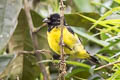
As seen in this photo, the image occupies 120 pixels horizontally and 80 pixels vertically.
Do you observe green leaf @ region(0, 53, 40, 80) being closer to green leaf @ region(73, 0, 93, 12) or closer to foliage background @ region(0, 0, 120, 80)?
foliage background @ region(0, 0, 120, 80)

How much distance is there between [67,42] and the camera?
8.23ft

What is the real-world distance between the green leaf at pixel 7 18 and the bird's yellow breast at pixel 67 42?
0.48 metres

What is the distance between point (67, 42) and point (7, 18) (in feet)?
2.03

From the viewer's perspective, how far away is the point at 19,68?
2.52 m

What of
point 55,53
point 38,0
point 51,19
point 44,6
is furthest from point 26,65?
point 44,6

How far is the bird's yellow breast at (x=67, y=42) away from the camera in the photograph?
8.11ft

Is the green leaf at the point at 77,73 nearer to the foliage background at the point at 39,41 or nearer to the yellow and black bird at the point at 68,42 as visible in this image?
the foliage background at the point at 39,41

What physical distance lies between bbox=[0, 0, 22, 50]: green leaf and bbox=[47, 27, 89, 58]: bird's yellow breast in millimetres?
477

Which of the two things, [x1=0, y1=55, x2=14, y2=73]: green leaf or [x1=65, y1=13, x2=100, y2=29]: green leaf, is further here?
[x1=65, y1=13, x2=100, y2=29]: green leaf

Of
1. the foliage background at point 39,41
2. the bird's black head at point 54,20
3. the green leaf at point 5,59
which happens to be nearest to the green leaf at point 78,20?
the foliage background at point 39,41

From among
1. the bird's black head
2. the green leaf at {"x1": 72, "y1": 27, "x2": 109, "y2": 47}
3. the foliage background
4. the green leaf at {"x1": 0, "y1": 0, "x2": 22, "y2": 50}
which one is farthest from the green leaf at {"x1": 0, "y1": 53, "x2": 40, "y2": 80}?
the green leaf at {"x1": 0, "y1": 0, "x2": 22, "y2": 50}

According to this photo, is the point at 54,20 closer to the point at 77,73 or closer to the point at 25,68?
the point at 25,68

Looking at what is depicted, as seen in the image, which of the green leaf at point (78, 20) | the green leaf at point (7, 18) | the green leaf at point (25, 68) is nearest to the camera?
the green leaf at point (7, 18)

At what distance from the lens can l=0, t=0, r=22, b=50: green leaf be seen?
1927mm
